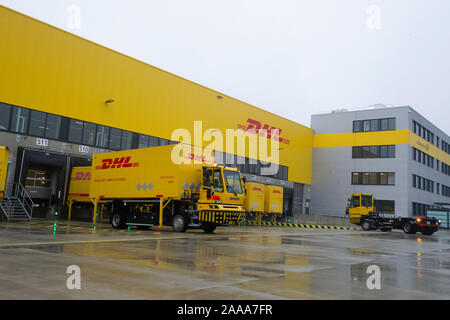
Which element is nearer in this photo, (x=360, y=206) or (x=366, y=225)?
(x=366, y=225)

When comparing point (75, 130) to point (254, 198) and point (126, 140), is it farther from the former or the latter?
point (254, 198)

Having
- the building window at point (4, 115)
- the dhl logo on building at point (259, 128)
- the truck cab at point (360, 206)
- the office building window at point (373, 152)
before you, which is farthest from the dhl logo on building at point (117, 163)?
the office building window at point (373, 152)

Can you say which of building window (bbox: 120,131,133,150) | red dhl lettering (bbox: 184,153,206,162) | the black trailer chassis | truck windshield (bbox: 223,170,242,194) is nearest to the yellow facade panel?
building window (bbox: 120,131,133,150)

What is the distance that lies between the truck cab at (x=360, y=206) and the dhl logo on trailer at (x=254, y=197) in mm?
7894

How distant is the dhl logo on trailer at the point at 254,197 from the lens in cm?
3020

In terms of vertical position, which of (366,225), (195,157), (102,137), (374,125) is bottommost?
(366,225)

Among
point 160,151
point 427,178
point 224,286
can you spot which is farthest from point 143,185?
point 427,178

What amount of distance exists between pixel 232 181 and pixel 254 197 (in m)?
13.2

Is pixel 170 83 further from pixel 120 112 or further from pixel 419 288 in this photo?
pixel 419 288

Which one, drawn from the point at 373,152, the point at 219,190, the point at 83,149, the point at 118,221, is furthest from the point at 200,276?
the point at 373,152

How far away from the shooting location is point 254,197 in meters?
30.7

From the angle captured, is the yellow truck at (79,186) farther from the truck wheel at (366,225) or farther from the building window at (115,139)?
the truck wheel at (366,225)

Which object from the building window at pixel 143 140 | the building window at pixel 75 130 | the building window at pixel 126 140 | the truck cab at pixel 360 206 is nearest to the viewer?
the building window at pixel 75 130

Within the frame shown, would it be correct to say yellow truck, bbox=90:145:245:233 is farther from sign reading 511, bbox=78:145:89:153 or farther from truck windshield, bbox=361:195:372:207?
truck windshield, bbox=361:195:372:207
